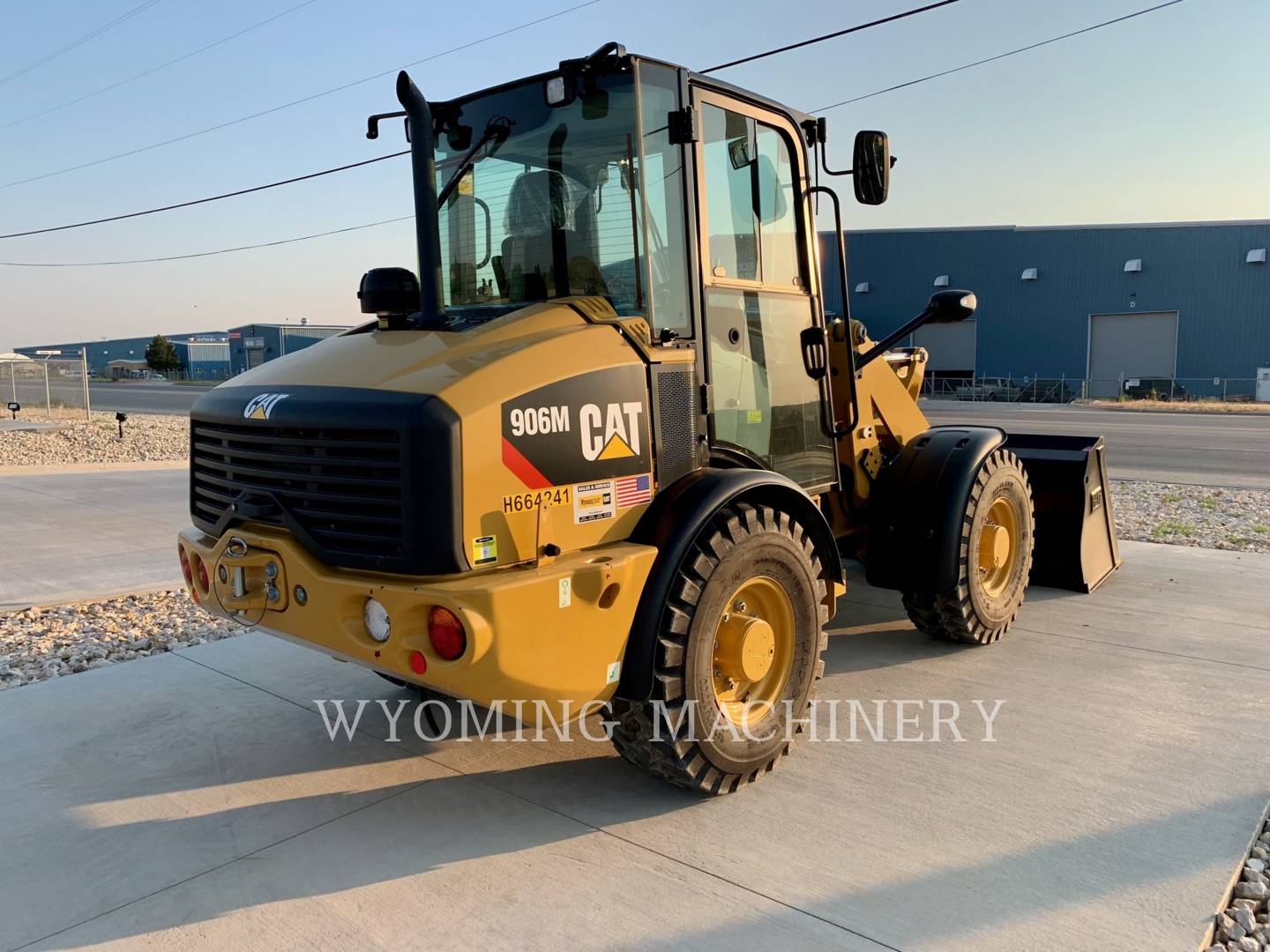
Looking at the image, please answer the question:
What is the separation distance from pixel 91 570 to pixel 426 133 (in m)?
5.78

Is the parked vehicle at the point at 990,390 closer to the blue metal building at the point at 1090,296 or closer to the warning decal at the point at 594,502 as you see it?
the blue metal building at the point at 1090,296

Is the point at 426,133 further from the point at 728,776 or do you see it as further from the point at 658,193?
the point at 728,776

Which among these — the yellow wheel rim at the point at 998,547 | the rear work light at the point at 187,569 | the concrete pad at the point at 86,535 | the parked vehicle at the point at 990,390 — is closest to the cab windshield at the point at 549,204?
the rear work light at the point at 187,569

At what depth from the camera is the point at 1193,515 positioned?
9461mm

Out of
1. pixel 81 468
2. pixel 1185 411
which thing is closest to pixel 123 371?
pixel 81 468

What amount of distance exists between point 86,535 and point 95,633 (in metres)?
3.60

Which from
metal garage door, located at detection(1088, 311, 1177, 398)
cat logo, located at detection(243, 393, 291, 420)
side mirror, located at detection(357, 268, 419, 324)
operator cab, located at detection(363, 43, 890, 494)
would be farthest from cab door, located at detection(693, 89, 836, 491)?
metal garage door, located at detection(1088, 311, 1177, 398)

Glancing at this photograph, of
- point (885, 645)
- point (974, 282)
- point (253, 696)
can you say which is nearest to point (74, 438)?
point (253, 696)

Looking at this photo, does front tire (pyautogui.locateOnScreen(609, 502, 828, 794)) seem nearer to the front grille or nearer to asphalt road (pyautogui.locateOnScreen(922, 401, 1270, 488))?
Result: the front grille

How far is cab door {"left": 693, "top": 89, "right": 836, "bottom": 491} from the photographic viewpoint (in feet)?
12.0

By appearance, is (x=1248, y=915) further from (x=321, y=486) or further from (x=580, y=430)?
(x=321, y=486)

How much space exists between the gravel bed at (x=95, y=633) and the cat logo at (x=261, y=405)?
2.73 meters

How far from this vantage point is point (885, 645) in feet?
Answer: 17.0

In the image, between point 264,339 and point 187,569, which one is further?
point 264,339
